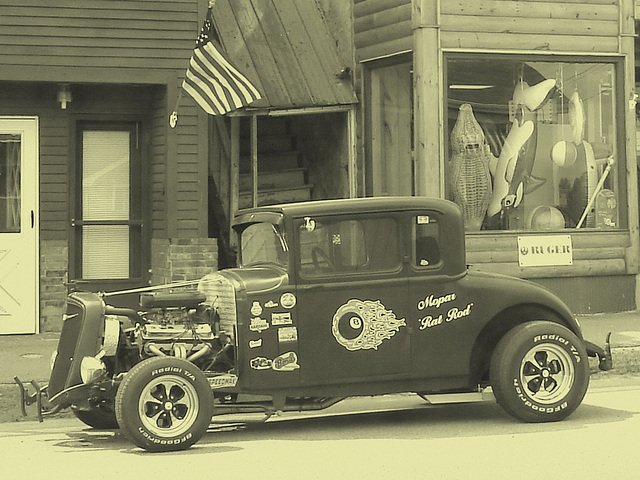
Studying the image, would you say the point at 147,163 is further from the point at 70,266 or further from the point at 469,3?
the point at 469,3

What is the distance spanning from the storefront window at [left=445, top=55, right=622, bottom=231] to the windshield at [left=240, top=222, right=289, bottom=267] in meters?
5.71

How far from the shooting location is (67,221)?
1435cm

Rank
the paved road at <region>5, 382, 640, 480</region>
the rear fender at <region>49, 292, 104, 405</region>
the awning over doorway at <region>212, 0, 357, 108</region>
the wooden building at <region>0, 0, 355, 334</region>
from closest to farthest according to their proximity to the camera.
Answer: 1. the paved road at <region>5, 382, 640, 480</region>
2. the rear fender at <region>49, 292, 104, 405</region>
3. the wooden building at <region>0, 0, 355, 334</region>
4. the awning over doorway at <region>212, 0, 357, 108</region>

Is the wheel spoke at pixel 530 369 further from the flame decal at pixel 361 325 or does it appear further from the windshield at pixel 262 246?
the windshield at pixel 262 246

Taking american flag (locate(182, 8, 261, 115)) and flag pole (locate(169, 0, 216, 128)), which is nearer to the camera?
american flag (locate(182, 8, 261, 115))

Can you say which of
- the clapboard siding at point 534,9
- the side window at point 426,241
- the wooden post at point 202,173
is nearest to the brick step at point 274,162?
the wooden post at point 202,173

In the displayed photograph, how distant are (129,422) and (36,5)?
7411 mm

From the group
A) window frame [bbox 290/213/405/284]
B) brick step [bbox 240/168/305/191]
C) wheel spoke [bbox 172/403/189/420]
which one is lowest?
wheel spoke [bbox 172/403/189/420]

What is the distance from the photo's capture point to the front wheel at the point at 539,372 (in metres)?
8.34

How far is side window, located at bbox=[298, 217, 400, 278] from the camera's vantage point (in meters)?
8.23

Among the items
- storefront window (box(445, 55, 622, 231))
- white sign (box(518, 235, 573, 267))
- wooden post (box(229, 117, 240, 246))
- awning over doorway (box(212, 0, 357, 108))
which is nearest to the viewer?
storefront window (box(445, 55, 622, 231))

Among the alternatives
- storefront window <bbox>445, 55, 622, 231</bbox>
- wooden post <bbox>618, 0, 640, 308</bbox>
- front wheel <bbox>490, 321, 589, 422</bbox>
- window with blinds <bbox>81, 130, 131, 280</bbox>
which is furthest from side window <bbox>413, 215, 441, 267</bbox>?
wooden post <bbox>618, 0, 640, 308</bbox>

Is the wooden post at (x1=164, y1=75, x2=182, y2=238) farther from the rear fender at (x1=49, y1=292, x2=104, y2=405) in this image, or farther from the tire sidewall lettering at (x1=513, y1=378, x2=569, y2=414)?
the tire sidewall lettering at (x1=513, y1=378, x2=569, y2=414)

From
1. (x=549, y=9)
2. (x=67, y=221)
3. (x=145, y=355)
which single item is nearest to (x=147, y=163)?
(x=67, y=221)
